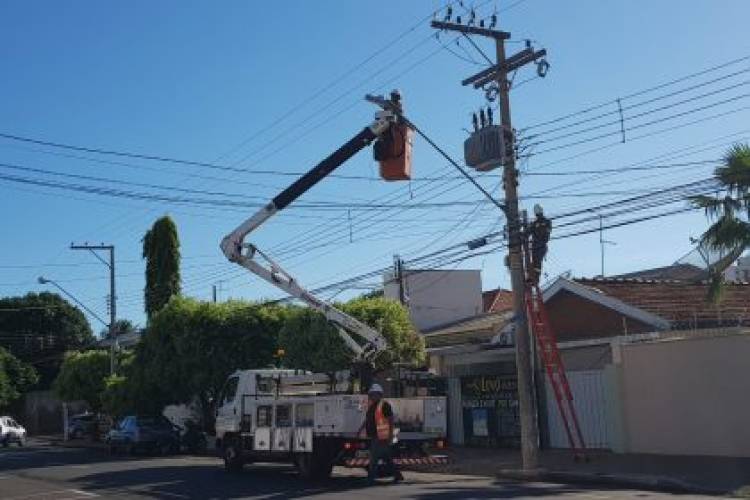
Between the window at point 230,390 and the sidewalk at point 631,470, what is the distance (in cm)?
587

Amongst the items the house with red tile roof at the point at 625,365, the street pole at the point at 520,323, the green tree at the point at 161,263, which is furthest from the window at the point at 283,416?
the green tree at the point at 161,263

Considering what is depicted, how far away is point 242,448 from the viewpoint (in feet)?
75.0

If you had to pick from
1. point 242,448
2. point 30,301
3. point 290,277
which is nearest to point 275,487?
point 242,448

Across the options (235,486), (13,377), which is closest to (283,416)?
(235,486)

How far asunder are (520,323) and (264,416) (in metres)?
6.29

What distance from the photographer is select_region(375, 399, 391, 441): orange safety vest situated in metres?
18.1

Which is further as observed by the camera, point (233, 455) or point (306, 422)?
point (233, 455)

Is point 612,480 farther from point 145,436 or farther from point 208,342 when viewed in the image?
point 145,436

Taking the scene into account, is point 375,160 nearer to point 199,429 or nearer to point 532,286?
point 532,286

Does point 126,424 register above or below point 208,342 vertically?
below

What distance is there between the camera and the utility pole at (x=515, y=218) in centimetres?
2041

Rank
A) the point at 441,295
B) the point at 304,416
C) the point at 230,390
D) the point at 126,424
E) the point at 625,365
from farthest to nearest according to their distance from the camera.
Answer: the point at 441,295
the point at 126,424
the point at 230,390
the point at 625,365
the point at 304,416

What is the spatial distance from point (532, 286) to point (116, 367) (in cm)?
3245

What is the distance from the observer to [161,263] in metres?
48.2
